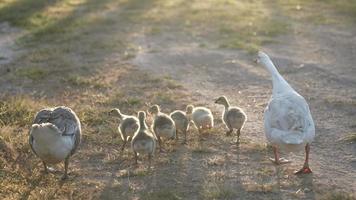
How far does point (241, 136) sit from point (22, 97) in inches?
187

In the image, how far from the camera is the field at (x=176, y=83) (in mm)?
8055

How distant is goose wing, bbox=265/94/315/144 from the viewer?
7832 mm

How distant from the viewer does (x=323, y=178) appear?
8.09m

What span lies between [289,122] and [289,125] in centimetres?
5

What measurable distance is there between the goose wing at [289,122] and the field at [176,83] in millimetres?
616

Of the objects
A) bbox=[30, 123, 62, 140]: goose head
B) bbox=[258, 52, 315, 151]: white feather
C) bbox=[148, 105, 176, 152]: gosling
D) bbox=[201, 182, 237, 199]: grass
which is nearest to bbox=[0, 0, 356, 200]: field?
bbox=[201, 182, 237, 199]: grass

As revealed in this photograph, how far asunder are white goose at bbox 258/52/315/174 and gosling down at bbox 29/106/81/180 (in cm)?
Answer: 273

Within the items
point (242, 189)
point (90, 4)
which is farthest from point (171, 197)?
point (90, 4)

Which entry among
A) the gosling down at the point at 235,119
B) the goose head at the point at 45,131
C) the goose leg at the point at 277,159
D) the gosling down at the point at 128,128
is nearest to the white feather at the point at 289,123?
the goose leg at the point at 277,159

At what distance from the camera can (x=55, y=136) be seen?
24.8 ft

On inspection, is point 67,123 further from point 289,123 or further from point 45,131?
point 289,123

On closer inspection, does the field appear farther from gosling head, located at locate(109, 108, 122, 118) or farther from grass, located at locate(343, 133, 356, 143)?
gosling head, located at locate(109, 108, 122, 118)

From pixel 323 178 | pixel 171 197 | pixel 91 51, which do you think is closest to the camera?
pixel 171 197

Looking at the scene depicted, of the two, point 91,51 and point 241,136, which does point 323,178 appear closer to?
point 241,136
